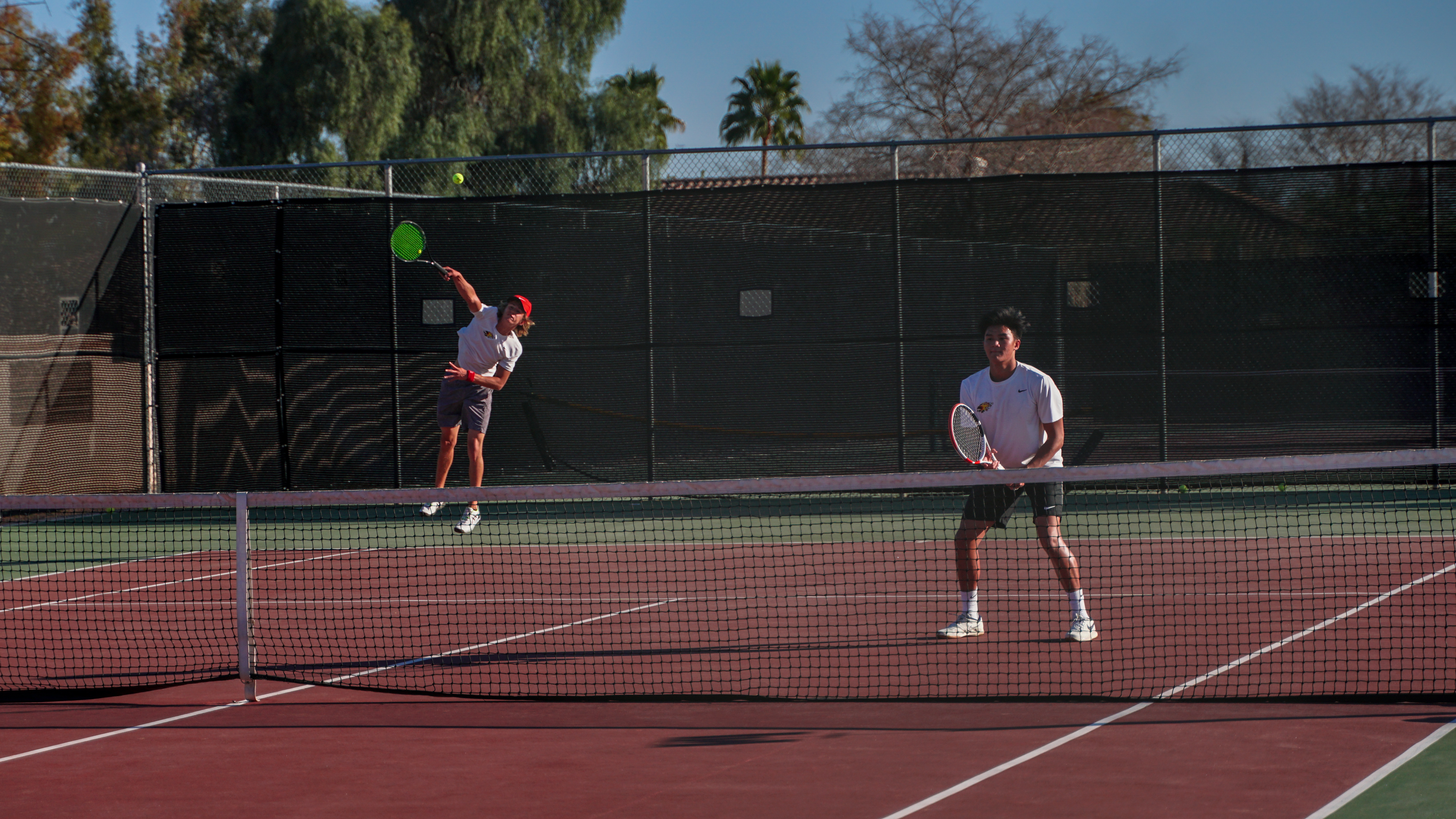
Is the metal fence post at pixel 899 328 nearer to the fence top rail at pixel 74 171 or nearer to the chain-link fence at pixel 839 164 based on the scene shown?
the chain-link fence at pixel 839 164

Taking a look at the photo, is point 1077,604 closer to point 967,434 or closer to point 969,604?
point 969,604

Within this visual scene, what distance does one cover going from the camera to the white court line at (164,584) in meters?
8.48

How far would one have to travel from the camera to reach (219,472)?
13891 mm

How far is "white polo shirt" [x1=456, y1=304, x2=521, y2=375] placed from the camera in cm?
1114

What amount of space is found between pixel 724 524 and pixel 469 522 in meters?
2.22

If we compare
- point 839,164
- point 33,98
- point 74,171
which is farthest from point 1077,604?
point 33,98

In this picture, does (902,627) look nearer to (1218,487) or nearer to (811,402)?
(811,402)

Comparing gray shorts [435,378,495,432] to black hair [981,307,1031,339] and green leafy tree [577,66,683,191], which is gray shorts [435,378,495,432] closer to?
black hair [981,307,1031,339]

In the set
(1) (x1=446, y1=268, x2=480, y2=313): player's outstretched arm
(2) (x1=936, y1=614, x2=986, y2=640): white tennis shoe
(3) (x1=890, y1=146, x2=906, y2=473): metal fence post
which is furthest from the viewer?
(3) (x1=890, y1=146, x2=906, y2=473): metal fence post

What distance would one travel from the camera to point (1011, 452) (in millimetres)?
6820

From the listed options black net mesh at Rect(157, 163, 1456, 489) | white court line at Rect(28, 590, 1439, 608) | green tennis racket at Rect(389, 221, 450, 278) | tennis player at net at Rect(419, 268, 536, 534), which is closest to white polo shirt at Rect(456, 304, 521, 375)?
tennis player at net at Rect(419, 268, 536, 534)

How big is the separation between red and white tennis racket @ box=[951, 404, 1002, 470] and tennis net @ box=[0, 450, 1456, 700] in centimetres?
17

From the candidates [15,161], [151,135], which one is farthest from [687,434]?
[151,135]

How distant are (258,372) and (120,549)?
283 cm
